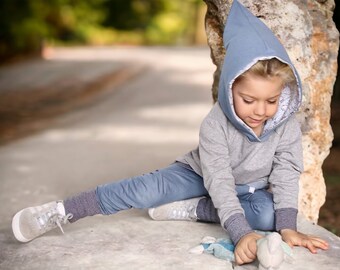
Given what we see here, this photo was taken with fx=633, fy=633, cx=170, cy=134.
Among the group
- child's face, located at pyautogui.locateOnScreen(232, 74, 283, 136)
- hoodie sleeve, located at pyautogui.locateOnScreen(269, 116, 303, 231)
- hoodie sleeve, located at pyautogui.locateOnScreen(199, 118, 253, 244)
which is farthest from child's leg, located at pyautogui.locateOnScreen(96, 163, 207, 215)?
child's face, located at pyautogui.locateOnScreen(232, 74, 283, 136)

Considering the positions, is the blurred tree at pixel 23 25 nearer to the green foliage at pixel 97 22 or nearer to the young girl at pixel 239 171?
the green foliage at pixel 97 22

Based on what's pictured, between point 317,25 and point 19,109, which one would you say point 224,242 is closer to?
point 317,25

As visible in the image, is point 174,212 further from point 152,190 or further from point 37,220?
point 37,220

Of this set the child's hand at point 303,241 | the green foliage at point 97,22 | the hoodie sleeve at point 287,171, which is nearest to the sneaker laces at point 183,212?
the hoodie sleeve at point 287,171

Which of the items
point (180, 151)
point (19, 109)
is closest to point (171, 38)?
point (19, 109)

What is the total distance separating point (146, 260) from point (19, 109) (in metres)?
6.31

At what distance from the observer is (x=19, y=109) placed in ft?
28.3

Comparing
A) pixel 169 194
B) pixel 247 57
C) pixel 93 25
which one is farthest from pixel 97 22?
pixel 247 57

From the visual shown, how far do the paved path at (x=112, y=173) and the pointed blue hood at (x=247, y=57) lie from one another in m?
0.56

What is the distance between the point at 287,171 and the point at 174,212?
61 centimetres

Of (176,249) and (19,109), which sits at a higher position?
(176,249)

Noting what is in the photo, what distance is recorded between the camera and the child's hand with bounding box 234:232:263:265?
8.46 ft

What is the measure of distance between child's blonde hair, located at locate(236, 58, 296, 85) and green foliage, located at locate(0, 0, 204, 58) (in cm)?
1230

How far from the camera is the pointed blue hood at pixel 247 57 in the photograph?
2.75 metres
